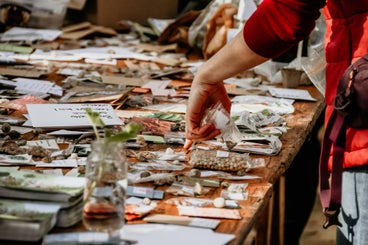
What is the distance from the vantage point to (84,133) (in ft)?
7.16

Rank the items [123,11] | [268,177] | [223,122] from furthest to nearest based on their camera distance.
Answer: [123,11] < [223,122] < [268,177]

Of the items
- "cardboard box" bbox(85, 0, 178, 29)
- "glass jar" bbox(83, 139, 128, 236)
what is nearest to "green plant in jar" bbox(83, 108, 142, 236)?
"glass jar" bbox(83, 139, 128, 236)

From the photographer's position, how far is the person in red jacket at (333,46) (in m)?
1.67

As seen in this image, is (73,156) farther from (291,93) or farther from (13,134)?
(291,93)

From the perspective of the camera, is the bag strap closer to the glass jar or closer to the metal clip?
the metal clip

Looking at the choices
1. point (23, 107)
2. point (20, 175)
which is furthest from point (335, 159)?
point (23, 107)

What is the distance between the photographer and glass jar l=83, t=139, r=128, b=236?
57.8 inches

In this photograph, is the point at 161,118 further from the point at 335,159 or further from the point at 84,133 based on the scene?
the point at 335,159

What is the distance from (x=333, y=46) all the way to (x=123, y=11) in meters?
2.80

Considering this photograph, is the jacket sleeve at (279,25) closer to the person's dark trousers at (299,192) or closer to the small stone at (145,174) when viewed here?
the small stone at (145,174)

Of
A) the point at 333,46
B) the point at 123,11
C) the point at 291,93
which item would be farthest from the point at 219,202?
the point at 123,11

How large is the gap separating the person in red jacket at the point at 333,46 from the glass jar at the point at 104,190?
0.45 metres

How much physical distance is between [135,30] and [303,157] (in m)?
1.21

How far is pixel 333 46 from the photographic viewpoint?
175 centimetres
